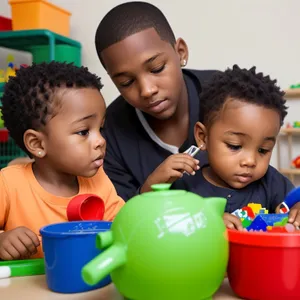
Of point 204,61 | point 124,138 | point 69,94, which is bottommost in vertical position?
point 124,138

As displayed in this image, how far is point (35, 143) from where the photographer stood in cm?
88

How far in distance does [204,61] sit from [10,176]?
1944 millimetres

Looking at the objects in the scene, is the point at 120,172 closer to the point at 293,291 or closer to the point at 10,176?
the point at 10,176

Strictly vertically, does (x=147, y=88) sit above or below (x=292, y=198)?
above

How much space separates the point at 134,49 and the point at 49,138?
0.38m

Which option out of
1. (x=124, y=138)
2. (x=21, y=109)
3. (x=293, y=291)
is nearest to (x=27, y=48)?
(x=124, y=138)

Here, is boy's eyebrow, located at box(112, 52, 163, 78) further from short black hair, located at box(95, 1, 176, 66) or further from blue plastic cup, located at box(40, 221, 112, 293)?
blue plastic cup, located at box(40, 221, 112, 293)

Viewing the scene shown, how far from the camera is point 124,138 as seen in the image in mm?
1396

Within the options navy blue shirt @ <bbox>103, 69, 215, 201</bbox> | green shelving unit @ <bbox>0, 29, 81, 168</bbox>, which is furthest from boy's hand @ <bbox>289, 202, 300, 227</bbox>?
green shelving unit @ <bbox>0, 29, 81, 168</bbox>

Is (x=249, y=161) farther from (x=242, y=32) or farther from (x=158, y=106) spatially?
(x=242, y=32)

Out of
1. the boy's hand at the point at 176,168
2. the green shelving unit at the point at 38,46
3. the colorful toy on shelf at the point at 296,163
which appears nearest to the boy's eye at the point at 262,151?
the boy's hand at the point at 176,168

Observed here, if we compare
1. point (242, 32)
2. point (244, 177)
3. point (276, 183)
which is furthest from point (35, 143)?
point (242, 32)

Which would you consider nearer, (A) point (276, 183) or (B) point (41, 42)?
(A) point (276, 183)

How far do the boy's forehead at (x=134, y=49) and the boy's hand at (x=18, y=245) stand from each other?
22.8 inches
